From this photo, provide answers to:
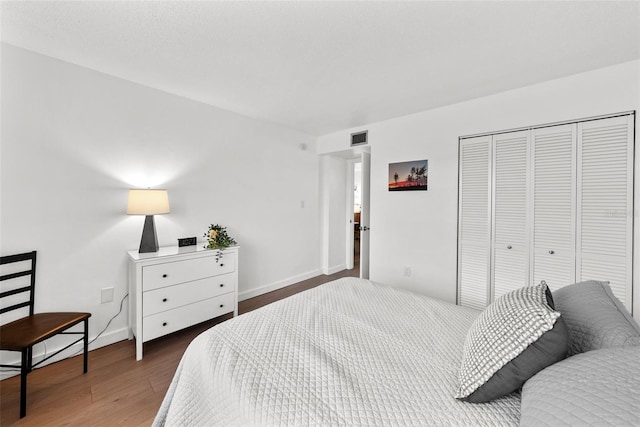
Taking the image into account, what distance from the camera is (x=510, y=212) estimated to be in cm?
269

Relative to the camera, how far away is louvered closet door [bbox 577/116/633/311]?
84.6 inches

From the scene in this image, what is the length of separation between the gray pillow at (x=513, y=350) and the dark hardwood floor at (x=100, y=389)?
5.98 feet

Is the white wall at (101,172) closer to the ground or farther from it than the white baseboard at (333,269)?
farther from it

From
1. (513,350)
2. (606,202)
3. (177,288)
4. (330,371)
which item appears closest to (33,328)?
(177,288)

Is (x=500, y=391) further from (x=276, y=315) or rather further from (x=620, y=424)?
(x=276, y=315)

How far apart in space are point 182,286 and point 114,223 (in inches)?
33.7

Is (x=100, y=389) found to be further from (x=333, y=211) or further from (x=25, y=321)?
(x=333, y=211)

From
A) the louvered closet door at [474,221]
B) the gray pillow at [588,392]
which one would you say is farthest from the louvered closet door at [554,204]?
the gray pillow at [588,392]

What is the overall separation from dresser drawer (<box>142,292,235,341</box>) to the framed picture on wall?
243 cm

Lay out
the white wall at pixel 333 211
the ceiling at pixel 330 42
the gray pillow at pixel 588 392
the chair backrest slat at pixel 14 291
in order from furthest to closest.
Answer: the white wall at pixel 333 211
the chair backrest slat at pixel 14 291
the ceiling at pixel 330 42
the gray pillow at pixel 588 392

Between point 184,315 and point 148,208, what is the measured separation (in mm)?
1028

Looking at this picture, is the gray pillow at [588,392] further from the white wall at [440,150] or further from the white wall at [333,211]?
the white wall at [333,211]

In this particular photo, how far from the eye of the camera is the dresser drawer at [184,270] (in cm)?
223

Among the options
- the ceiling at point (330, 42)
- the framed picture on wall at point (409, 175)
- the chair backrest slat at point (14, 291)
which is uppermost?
the ceiling at point (330, 42)
